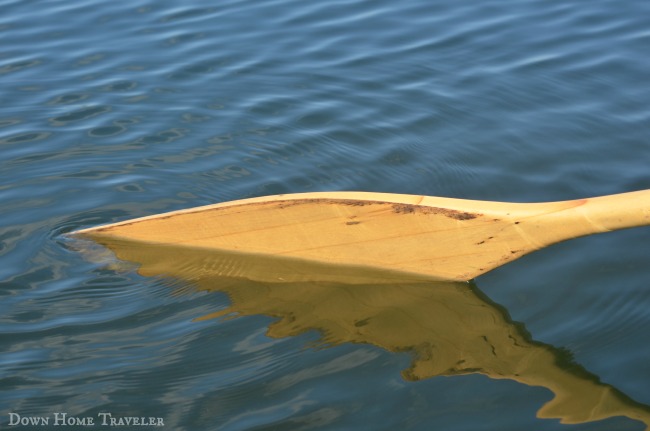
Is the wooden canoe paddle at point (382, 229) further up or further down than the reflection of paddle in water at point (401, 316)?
further up

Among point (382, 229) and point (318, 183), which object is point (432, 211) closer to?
point (382, 229)

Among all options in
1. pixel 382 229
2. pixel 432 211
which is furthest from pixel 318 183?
pixel 432 211

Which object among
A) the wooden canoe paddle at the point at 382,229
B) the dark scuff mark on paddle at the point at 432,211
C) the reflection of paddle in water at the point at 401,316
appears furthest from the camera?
the dark scuff mark on paddle at the point at 432,211

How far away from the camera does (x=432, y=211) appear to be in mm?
3473

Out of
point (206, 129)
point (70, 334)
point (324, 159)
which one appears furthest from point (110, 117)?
point (70, 334)

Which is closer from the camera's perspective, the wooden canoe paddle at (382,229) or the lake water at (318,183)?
the lake water at (318,183)

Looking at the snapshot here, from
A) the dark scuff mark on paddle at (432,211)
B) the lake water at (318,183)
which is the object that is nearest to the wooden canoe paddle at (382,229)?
the dark scuff mark on paddle at (432,211)

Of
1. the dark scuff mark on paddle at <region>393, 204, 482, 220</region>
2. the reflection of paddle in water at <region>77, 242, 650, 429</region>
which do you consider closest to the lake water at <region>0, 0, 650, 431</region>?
the reflection of paddle in water at <region>77, 242, 650, 429</region>

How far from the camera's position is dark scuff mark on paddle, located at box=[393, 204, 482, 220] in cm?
344

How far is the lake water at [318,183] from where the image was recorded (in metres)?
3.01

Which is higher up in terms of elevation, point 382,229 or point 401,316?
point 382,229

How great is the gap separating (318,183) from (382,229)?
0.96 metres

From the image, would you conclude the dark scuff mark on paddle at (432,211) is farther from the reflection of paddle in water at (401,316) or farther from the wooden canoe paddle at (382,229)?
the reflection of paddle in water at (401,316)

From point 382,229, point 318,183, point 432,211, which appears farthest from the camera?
point 318,183
